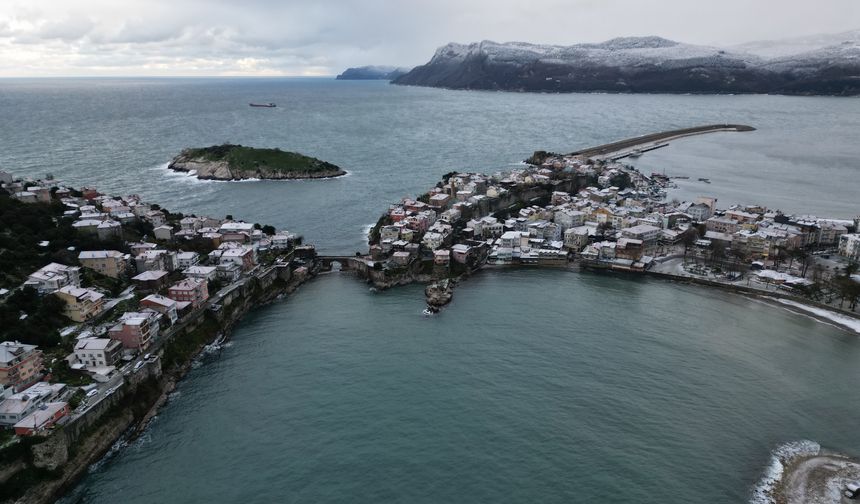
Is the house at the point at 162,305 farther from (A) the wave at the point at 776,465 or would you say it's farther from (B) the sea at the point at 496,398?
(A) the wave at the point at 776,465

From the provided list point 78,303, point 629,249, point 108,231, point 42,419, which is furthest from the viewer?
point 629,249

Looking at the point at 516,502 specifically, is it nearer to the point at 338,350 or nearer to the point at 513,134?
the point at 338,350

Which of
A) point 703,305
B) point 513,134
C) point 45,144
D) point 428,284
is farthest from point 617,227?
point 45,144

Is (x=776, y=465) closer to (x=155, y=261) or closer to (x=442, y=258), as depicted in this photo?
(x=442, y=258)

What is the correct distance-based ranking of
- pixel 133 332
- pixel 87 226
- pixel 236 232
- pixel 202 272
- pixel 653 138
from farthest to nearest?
pixel 653 138, pixel 236 232, pixel 87 226, pixel 202 272, pixel 133 332

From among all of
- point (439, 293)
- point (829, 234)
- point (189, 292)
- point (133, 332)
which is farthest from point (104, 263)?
point (829, 234)
